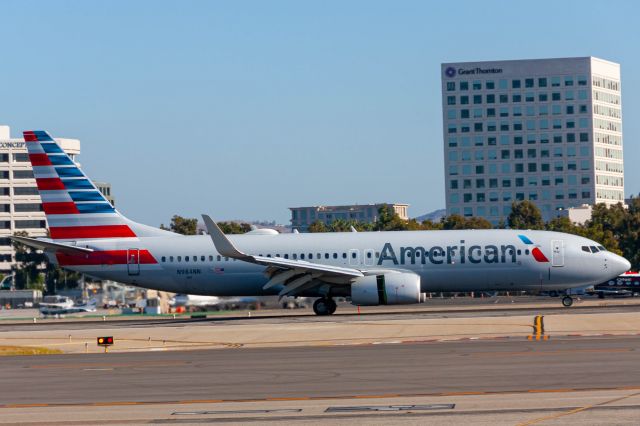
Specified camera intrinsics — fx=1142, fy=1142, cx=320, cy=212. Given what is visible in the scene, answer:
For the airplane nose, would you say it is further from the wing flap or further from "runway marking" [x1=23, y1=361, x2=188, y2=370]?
"runway marking" [x1=23, y1=361, x2=188, y2=370]

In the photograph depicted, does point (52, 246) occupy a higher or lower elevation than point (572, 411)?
higher

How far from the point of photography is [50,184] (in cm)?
5509

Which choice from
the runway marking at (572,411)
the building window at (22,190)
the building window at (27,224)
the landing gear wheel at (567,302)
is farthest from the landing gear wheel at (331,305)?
the building window at (22,190)

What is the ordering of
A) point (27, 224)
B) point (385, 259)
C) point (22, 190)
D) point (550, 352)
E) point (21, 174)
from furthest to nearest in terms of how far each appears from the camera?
point (21, 174) → point (22, 190) → point (27, 224) → point (385, 259) → point (550, 352)

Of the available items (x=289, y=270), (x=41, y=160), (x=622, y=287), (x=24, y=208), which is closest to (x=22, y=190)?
(x=24, y=208)

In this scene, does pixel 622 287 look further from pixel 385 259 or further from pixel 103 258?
pixel 103 258

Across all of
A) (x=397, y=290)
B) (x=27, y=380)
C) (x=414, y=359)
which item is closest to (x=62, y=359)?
(x=27, y=380)

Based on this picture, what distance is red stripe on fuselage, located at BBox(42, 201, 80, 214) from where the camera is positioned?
54.8 meters

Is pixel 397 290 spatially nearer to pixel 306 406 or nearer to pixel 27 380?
pixel 27 380

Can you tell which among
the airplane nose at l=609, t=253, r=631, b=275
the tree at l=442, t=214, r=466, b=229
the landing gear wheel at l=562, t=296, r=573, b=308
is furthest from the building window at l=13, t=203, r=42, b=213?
the airplane nose at l=609, t=253, r=631, b=275

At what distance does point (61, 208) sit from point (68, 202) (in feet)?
1.48

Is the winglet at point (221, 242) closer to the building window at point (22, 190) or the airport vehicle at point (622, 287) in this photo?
the airport vehicle at point (622, 287)

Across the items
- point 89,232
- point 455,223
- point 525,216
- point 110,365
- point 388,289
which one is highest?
point 525,216

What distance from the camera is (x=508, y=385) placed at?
2278 centimetres
